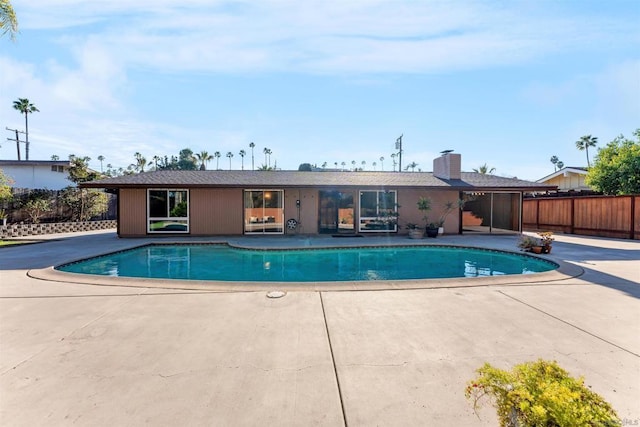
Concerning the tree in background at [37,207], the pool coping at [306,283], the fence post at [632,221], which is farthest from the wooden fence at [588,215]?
the tree in background at [37,207]

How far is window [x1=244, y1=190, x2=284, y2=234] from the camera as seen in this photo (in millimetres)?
13430

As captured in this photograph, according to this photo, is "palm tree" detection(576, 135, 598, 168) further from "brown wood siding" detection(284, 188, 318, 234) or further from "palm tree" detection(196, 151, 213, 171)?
"palm tree" detection(196, 151, 213, 171)

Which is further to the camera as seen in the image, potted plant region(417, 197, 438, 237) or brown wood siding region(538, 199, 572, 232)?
brown wood siding region(538, 199, 572, 232)

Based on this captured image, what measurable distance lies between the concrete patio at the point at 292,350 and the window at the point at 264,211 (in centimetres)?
836

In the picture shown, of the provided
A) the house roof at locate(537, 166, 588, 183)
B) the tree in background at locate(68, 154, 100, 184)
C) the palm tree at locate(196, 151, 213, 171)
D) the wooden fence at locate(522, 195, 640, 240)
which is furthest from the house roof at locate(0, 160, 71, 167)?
the house roof at locate(537, 166, 588, 183)

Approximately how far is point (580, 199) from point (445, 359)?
16.1 m

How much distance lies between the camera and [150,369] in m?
2.65

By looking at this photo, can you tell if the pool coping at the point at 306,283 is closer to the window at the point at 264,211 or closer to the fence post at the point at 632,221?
the window at the point at 264,211

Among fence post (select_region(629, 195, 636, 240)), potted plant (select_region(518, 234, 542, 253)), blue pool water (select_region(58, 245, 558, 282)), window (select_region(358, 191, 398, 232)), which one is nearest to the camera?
Answer: blue pool water (select_region(58, 245, 558, 282))

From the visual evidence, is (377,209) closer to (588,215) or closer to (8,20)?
(588,215)

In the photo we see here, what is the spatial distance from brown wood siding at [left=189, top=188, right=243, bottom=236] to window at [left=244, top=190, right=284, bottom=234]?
356 millimetres

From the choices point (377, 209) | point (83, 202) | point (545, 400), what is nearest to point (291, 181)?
Result: point (377, 209)

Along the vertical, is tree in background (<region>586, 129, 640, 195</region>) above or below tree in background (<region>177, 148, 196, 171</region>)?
below

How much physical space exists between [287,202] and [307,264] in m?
5.48
